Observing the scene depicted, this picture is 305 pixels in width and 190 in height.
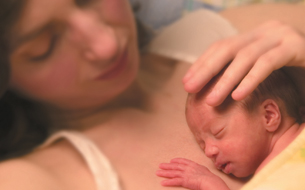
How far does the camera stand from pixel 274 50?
1.62ft

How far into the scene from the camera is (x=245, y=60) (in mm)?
482

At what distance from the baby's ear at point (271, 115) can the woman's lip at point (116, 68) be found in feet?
1.05

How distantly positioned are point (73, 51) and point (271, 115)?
382mm

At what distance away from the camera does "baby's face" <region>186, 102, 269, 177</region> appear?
1.62 feet

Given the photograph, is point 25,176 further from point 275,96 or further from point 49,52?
point 275,96

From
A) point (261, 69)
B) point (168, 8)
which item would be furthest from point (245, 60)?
point (168, 8)

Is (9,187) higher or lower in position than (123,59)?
lower

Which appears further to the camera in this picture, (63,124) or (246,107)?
(63,124)

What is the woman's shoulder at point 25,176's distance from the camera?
1.89 feet

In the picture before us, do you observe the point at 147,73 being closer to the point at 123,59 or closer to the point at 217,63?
the point at 123,59

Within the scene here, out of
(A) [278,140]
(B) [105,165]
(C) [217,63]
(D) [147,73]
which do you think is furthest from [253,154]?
(D) [147,73]

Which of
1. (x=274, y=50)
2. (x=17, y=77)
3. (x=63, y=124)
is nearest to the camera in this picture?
(x=274, y=50)

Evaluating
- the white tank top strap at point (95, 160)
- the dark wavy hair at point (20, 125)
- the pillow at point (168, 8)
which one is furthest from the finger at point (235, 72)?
the pillow at point (168, 8)

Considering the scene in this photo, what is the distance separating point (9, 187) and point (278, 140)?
18.9 inches
